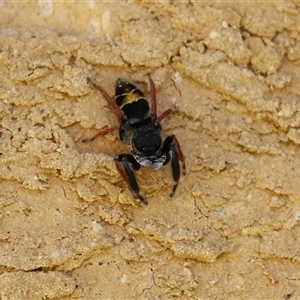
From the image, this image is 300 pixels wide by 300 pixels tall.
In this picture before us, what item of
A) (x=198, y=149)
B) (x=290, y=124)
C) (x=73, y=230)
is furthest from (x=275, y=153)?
(x=73, y=230)

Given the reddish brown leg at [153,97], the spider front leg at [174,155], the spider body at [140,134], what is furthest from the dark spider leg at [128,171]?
the reddish brown leg at [153,97]

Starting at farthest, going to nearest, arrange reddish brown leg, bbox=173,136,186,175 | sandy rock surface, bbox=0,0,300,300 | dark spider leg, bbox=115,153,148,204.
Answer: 1. reddish brown leg, bbox=173,136,186,175
2. dark spider leg, bbox=115,153,148,204
3. sandy rock surface, bbox=0,0,300,300

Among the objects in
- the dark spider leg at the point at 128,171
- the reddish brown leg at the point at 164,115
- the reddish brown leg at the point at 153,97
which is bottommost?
the dark spider leg at the point at 128,171

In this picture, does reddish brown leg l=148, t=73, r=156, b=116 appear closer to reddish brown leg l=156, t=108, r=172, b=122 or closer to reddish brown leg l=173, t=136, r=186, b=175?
reddish brown leg l=156, t=108, r=172, b=122

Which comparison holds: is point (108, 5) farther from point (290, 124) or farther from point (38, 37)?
point (290, 124)

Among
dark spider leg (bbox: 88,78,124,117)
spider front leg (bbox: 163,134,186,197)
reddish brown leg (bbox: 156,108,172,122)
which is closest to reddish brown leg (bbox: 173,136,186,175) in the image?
spider front leg (bbox: 163,134,186,197)

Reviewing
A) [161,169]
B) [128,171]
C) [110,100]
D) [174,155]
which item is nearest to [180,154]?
[174,155]

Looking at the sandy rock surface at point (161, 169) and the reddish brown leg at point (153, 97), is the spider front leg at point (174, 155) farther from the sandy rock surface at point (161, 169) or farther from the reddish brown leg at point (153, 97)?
the reddish brown leg at point (153, 97)
